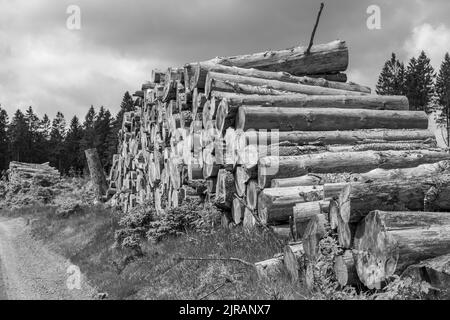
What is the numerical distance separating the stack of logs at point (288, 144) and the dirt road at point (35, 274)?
3.30 meters

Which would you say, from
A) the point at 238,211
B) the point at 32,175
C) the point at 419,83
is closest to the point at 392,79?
the point at 419,83

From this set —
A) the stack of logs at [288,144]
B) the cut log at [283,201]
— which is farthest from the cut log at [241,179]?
the cut log at [283,201]

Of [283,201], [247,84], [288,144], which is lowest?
[283,201]

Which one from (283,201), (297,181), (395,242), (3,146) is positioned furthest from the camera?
(3,146)

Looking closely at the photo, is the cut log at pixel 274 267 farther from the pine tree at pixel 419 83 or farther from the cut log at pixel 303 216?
the pine tree at pixel 419 83

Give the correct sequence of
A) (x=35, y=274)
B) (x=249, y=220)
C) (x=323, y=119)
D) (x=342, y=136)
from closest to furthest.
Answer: (x=249, y=220)
(x=342, y=136)
(x=323, y=119)
(x=35, y=274)

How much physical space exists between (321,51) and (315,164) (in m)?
7.16

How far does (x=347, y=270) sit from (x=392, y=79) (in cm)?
5950

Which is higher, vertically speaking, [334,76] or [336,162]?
[334,76]

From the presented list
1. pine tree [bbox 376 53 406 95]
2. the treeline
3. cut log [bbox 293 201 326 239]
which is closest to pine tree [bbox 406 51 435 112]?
pine tree [bbox 376 53 406 95]

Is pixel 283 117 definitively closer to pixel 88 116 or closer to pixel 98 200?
pixel 98 200

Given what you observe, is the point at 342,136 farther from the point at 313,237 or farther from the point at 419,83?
the point at 419,83

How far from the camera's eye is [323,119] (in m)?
9.96
